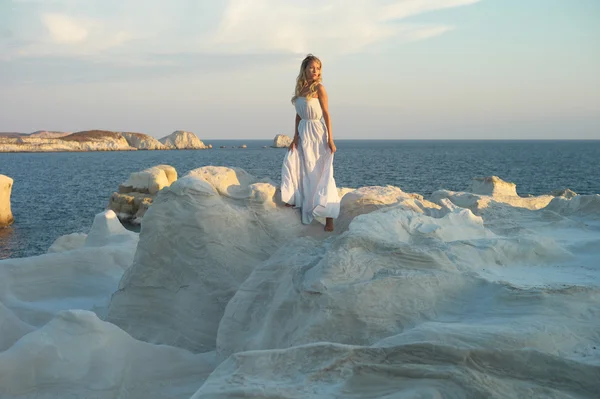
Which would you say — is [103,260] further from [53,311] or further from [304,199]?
[304,199]

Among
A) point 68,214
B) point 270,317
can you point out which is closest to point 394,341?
A: point 270,317

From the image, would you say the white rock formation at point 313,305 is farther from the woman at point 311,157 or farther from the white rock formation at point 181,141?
the white rock formation at point 181,141

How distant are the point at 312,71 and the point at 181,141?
562 feet

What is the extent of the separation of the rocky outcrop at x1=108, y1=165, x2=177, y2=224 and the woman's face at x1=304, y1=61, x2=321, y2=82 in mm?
22785

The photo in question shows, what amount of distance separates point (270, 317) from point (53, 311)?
3864 mm

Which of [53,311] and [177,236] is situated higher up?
[177,236]

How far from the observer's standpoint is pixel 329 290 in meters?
3.99

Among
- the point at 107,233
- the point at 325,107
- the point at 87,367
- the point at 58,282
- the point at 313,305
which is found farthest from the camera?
the point at 107,233

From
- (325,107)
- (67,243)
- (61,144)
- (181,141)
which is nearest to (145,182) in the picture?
(67,243)

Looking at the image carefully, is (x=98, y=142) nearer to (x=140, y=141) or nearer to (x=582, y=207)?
(x=140, y=141)

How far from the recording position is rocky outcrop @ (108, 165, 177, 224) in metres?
29.0

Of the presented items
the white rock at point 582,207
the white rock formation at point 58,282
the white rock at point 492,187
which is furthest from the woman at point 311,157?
the white rock at point 492,187

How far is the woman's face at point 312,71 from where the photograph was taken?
22.9ft

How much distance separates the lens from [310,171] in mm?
7246
